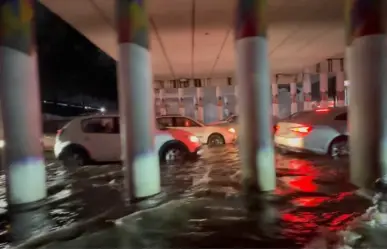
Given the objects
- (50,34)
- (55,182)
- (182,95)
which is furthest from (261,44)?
(182,95)

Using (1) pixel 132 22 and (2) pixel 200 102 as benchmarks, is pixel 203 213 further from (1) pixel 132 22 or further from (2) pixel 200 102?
(2) pixel 200 102

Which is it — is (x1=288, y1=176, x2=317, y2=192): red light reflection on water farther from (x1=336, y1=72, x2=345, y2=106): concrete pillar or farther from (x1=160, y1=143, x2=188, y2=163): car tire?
(x1=336, y1=72, x2=345, y2=106): concrete pillar

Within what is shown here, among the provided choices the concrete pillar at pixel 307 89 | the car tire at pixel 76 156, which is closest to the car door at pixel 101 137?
the car tire at pixel 76 156

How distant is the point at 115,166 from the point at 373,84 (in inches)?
279

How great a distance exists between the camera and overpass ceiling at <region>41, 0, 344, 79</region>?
1053 cm

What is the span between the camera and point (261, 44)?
7488mm

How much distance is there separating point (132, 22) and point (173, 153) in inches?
211

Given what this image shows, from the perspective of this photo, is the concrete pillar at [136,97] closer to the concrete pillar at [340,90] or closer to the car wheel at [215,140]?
the car wheel at [215,140]

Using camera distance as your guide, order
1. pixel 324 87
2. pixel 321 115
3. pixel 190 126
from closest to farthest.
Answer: pixel 321 115 → pixel 190 126 → pixel 324 87

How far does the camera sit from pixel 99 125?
1186 cm

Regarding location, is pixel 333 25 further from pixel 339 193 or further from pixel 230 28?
pixel 339 193

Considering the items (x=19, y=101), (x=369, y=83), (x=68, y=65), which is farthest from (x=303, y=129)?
(x=68, y=65)

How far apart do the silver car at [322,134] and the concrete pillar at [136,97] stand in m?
5.47

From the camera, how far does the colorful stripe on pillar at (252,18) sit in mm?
7406
